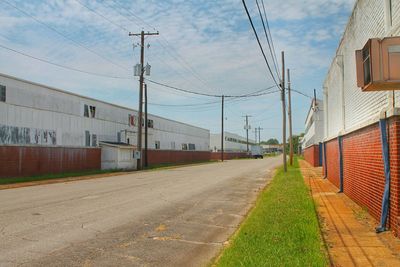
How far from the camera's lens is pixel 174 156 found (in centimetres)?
5781

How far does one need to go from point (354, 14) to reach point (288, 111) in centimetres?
2905

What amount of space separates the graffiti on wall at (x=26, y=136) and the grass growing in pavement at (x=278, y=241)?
19.1m

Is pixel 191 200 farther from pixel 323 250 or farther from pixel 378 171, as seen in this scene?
pixel 323 250

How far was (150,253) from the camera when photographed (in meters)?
6.83

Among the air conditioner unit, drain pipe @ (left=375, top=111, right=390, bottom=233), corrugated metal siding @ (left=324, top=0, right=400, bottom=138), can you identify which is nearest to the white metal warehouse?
corrugated metal siding @ (left=324, top=0, right=400, bottom=138)

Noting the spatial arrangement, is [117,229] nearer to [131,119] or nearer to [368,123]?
[368,123]

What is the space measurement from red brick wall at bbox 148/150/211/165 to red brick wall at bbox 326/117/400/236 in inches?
1399

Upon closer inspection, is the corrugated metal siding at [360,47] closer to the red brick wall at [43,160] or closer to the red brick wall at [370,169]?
the red brick wall at [370,169]

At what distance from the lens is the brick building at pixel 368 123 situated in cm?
791

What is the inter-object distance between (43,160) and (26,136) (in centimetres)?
215

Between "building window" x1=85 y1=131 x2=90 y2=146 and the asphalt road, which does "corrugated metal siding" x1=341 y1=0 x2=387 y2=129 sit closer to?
the asphalt road

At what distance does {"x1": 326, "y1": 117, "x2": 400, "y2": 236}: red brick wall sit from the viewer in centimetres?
762

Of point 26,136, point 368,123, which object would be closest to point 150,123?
point 26,136

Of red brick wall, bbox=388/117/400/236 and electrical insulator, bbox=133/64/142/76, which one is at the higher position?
electrical insulator, bbox=133/64/142/76
